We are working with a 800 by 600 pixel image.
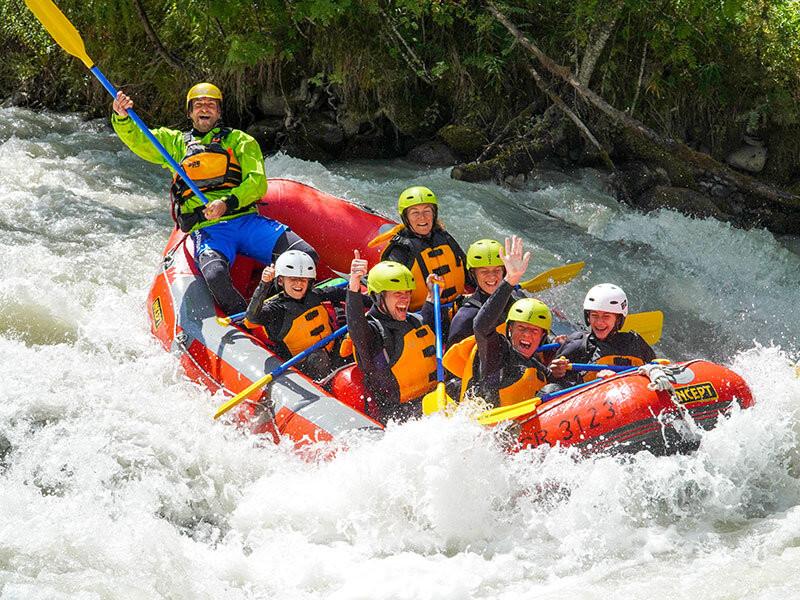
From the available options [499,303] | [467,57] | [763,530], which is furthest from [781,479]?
[467,57]

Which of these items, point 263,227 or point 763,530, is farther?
point 263,227

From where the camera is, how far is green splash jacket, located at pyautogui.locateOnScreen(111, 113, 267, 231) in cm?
660

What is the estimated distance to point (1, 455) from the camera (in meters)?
4.90

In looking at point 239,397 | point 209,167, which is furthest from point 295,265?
point 209,167

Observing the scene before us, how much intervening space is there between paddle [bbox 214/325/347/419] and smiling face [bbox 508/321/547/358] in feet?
3.50

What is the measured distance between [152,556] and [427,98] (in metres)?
6.94

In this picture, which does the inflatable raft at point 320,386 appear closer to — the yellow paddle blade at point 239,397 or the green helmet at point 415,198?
the yellow paddle blade at point 239,397

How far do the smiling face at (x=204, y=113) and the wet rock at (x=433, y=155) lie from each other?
3735 millimetres

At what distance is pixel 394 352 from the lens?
5.29 meters

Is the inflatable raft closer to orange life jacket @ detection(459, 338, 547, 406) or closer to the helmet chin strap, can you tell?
orange life jacket @ detection(459, 338, 547, 406)

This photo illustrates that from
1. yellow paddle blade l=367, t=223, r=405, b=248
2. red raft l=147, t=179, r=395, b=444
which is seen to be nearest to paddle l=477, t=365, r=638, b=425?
red raft l=147, t=179, r=395, b=444

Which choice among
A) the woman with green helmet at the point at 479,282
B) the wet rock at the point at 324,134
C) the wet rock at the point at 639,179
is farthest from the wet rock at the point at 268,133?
the woman with green helmet at the point at 479,282

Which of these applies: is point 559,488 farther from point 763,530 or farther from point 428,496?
point 763,530

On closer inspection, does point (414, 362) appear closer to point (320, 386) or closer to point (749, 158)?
point (320, 386)
